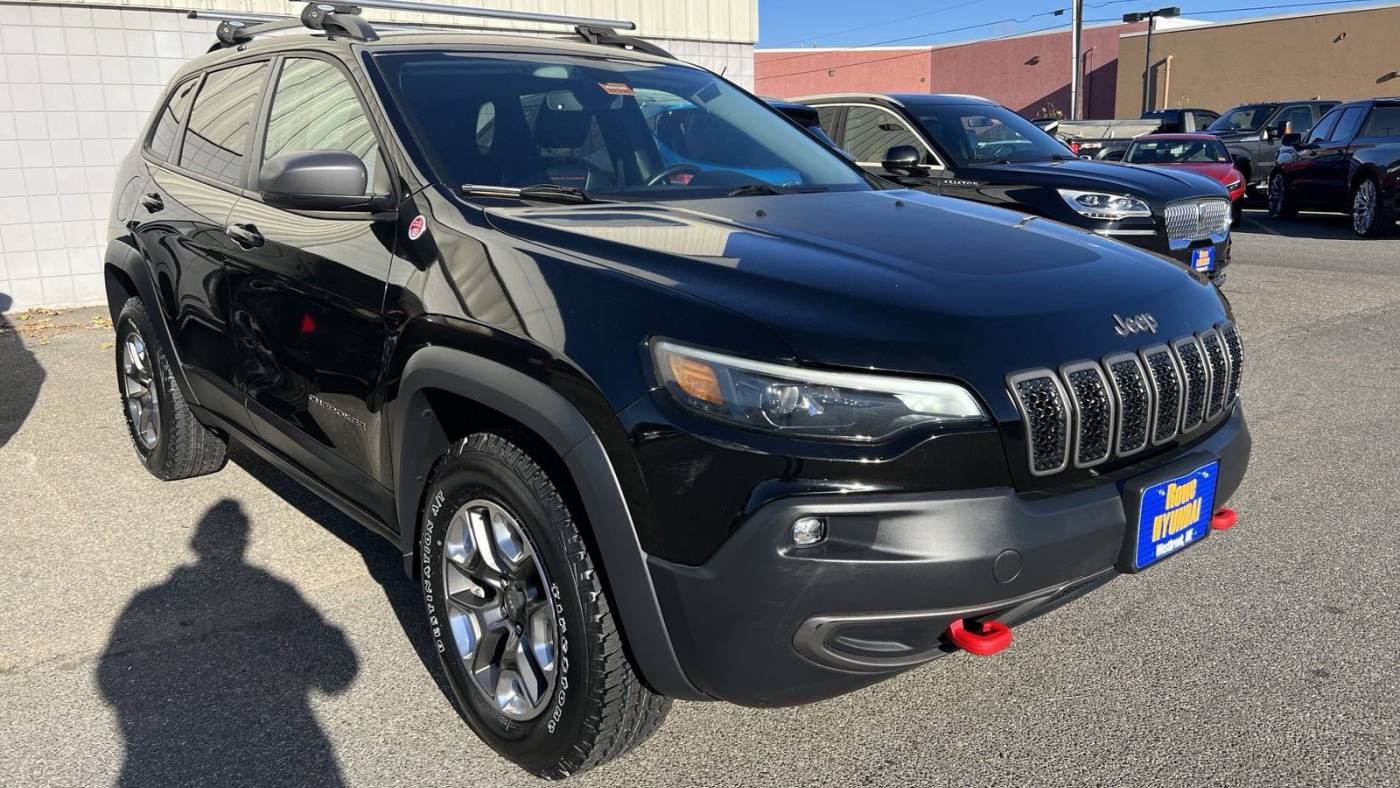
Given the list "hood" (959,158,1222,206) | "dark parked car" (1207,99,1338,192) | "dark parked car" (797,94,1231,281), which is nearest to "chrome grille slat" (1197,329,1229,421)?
"dark parked car" (797,94,1231,281)

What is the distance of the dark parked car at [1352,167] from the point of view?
1295 cm

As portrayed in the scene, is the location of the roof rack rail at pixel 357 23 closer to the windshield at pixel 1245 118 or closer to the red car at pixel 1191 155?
the red car at pixel 1191 155

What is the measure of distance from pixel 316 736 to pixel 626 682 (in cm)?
99

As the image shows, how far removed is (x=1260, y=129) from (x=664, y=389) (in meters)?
21.0

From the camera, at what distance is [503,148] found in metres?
3.23

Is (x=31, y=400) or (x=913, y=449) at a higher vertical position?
(x=913, y=449)

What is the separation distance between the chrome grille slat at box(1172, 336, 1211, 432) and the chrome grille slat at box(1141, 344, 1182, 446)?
32mm

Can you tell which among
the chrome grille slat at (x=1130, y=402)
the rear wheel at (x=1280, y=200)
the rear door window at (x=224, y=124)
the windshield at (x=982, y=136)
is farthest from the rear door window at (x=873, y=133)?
the rear wheel at (x=1280, y=200)

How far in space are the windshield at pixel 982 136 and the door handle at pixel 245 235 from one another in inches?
227

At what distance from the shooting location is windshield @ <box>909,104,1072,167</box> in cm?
841

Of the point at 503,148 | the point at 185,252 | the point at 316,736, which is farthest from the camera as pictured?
the point at 185,252

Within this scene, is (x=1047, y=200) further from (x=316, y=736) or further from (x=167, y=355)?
(x=316, y=736)

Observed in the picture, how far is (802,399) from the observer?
218 cm

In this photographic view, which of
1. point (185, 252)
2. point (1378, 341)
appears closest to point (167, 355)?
point (185, 252)
